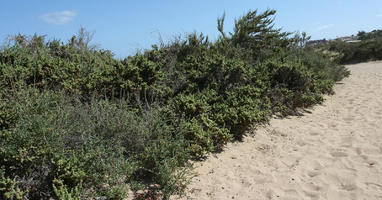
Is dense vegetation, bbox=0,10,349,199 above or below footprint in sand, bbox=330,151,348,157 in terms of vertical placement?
above

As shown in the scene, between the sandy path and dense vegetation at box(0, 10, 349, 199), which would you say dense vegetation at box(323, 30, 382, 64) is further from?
the sandy path

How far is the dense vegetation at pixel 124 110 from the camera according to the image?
3.08 meters

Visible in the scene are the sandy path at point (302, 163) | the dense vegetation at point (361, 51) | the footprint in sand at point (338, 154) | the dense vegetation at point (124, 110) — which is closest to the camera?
the dense vegetation at point (124, 110)

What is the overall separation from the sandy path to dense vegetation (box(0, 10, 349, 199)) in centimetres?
33

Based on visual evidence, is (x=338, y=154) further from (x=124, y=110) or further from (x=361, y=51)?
(x=361, y=51)

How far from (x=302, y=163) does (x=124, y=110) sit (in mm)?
2801

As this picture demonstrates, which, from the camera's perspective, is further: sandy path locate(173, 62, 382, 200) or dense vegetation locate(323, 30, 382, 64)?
dense vegetation locate(323, 30, 382, 64)

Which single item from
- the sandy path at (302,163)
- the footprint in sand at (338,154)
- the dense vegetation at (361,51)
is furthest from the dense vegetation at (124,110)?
the dense vegetation at (361,51)

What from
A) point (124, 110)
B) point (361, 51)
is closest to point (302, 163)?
point (124, 110)

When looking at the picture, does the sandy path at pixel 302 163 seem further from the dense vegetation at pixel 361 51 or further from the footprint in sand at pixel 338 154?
the dense vegetation at pixel 361 51

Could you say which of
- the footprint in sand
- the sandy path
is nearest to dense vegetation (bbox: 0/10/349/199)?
the sandy path

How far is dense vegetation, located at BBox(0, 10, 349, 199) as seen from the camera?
3.08 metres

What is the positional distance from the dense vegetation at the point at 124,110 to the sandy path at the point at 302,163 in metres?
0.33

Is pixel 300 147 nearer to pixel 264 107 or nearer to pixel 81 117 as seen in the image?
pixel 264 107
